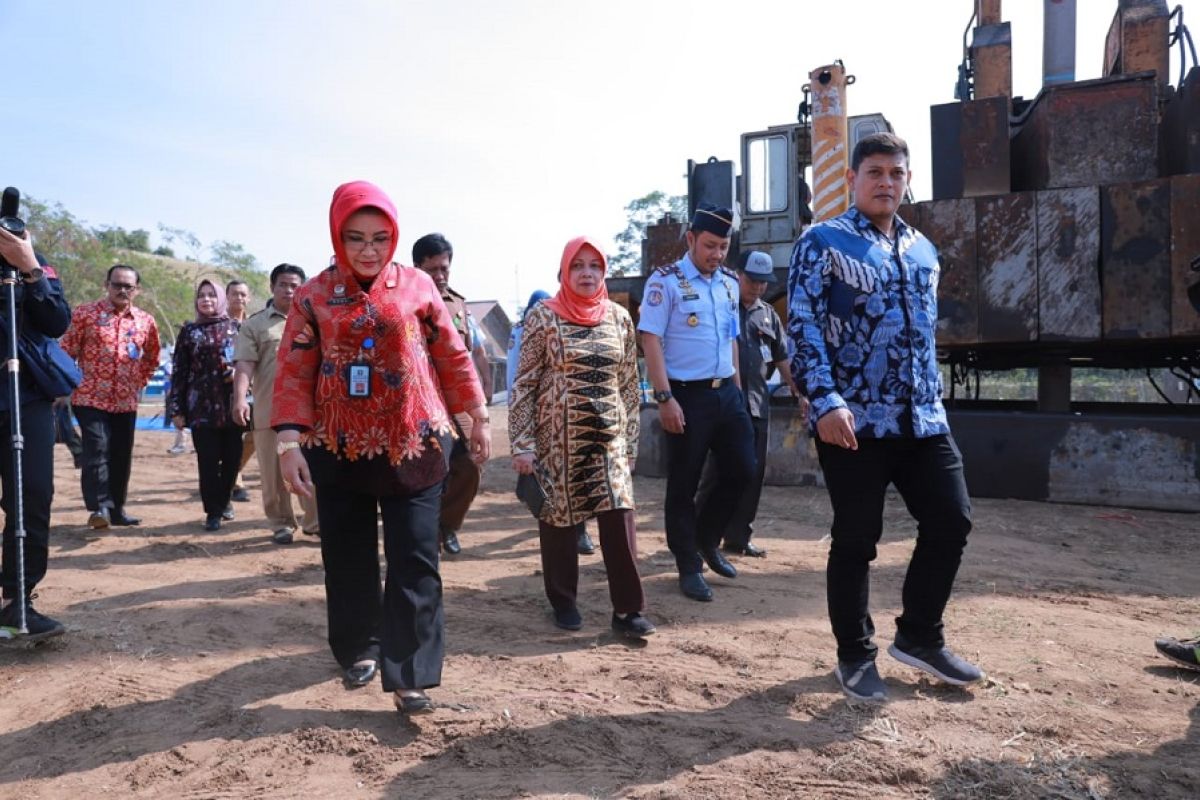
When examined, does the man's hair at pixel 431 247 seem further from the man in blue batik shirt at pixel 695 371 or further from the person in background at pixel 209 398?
the person in background at pixel 209 398

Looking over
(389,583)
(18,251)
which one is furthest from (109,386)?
(389,583)

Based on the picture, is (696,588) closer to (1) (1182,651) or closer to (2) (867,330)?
(2) (867,330)

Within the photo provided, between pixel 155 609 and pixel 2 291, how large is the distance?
167 cm

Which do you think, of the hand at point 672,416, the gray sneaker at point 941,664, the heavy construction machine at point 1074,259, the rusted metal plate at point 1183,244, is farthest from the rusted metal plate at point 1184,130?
the gray sneaker at point 941,664

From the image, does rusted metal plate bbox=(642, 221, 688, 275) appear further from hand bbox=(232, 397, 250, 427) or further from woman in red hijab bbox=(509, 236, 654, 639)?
woman in red hijab bbox=(509, 236, 654, 639)

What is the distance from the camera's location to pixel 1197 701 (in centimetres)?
304

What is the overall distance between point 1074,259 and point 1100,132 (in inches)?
47.3

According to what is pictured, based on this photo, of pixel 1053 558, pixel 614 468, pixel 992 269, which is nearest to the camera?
pixel 614 468

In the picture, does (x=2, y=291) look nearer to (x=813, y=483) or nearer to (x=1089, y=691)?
(x=1089, y=691)

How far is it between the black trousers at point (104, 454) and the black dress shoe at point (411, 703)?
4669 millimetres

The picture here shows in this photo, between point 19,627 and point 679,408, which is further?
point 679,408

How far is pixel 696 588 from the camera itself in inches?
175

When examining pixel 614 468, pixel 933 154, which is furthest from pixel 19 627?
pixel 933 154

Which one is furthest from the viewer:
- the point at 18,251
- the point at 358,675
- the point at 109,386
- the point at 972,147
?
the point at 972,147
